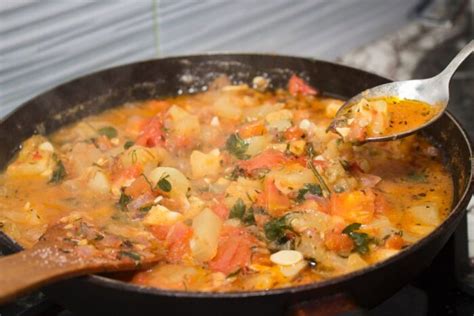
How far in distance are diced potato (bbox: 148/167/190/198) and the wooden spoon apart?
0.77 feet

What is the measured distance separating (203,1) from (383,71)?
3.79 feet

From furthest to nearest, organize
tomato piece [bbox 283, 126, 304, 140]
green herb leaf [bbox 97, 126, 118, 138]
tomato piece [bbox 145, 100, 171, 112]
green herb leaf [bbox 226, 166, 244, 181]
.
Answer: tomato piece [bbox 145, 100, 171, 112] → green herb leaf [bbox 97, 126, 118, 138] → tomato piece [bbox 283, 126, 304, 140] → green herb leaf [bbox 226, 166, 244, 181]

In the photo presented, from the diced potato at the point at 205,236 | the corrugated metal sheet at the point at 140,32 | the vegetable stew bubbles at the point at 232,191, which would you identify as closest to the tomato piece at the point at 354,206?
the vegetable stew bubbles at the point at 232,191

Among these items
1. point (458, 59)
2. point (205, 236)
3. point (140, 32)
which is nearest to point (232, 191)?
point (205, 236)

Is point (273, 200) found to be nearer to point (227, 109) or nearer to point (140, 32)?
point (227, 109)

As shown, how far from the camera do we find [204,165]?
2.15 meters

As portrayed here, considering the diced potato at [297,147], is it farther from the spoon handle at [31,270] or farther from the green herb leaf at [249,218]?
the spoon handle at [31,270]

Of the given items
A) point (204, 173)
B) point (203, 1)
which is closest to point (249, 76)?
point (203, 1)

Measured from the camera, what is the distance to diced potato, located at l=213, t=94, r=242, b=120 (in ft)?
Answer: 8.18

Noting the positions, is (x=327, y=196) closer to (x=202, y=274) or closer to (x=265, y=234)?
(x=265, y=234)

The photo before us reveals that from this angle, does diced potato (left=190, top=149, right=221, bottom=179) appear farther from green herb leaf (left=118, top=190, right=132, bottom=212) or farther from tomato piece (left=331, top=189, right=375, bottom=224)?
tomato piece (left=331, top=189, right=375, bottom=224)

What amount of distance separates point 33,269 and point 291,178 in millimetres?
852

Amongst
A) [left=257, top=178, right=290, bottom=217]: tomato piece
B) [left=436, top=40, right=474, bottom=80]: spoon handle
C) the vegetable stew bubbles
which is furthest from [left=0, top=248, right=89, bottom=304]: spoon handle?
[left=436, top=40, right=474, bottom=80]: spoon handle

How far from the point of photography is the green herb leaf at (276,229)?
1.80 metres
